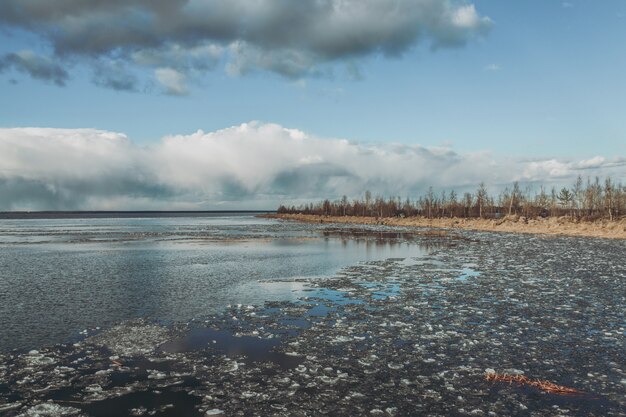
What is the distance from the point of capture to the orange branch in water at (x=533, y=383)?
674 centimetres

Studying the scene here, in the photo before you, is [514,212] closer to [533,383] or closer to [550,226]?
[550,226]

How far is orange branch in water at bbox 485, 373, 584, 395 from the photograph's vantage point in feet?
22.1

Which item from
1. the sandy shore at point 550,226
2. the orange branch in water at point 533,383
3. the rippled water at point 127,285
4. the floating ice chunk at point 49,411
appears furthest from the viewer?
the sandy shore at point 550,226

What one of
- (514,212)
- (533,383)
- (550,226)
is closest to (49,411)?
(533,383)

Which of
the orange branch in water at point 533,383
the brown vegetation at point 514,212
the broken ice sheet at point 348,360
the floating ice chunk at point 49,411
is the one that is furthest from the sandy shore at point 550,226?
the floating ice chunk at point 49,411

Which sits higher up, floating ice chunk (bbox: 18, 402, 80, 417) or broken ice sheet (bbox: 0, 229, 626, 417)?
floating ice chunk (bbox: 18, 402, 80, 417)

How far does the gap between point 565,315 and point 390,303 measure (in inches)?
180

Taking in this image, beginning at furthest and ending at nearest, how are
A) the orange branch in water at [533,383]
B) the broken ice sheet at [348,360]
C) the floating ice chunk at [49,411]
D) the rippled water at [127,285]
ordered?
the rippled water at [127,285] → the orange branch in water at [533,383] → the broken ice sheet at [348,360] → the floating ice chunk at [49,411]

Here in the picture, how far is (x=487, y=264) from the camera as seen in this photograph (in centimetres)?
2311

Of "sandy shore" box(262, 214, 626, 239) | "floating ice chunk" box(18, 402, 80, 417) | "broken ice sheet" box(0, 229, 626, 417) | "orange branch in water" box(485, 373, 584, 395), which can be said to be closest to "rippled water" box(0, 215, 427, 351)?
"broken ice sheet" box(0, 229, 626, 417)

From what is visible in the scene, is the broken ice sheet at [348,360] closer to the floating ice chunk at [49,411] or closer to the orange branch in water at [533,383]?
the floating ice chunk at [49,411]

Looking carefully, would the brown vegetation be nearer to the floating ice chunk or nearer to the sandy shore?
the sandy shore

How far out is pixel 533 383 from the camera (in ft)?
23.2

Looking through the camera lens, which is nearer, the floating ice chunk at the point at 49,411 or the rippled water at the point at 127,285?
the floating ice chunk at the point at 49,411
